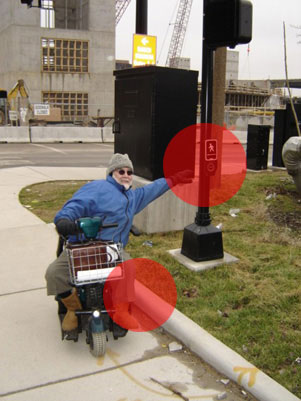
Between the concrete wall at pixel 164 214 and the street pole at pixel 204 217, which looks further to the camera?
the concrete wall at pixel 164 214

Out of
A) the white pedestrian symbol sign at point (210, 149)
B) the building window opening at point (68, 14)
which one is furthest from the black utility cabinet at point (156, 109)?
the building window opening at point (68, 14)

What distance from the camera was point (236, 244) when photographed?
5848mm

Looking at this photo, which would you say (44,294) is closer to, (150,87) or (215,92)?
(150,87)

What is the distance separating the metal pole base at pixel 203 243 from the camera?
16.8 ft

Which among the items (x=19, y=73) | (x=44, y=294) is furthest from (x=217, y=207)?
(x=19, y=73)

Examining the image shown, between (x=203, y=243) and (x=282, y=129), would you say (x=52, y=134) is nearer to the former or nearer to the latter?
(x=282, y=129)

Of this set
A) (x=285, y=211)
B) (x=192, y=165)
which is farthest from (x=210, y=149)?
(x=285, y=211)

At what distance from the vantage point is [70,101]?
4125cm

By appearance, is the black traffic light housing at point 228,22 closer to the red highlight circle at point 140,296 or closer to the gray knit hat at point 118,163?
the gray knit hat at point 118,163

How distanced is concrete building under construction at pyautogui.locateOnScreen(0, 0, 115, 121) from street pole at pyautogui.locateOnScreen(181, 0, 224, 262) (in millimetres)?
35199

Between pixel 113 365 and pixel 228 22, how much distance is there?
3.26 m

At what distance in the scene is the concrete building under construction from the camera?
3966 centimetres

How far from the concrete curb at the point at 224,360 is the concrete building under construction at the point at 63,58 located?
120ft

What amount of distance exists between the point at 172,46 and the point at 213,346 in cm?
9615
